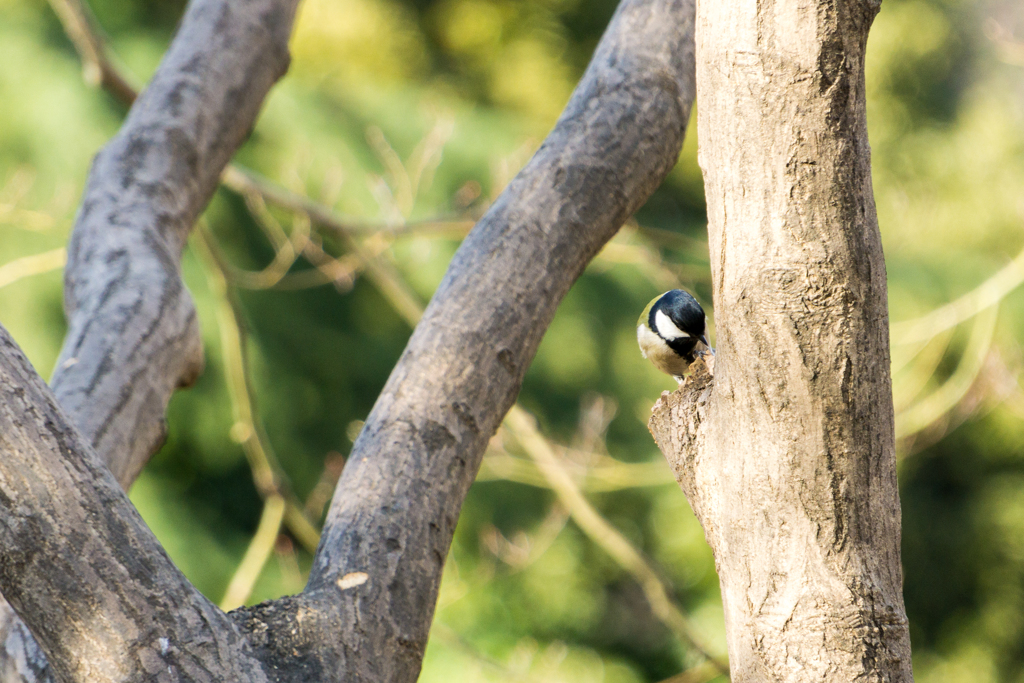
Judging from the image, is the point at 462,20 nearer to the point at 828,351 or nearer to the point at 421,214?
the point at 421,214

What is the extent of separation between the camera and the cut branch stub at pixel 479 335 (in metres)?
0.65

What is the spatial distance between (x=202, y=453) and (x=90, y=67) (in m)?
0.95

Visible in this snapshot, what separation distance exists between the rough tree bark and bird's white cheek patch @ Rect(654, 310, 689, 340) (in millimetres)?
101

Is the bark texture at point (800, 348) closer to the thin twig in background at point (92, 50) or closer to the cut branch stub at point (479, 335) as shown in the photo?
the cut branch stub at point (479, 335)

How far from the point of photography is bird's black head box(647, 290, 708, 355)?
86 cm

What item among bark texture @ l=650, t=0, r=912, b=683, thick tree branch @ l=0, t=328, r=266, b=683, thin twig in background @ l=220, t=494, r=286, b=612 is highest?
thin twig in background @ l=220, t=494, r=286, b=612

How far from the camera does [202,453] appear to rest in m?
2.04

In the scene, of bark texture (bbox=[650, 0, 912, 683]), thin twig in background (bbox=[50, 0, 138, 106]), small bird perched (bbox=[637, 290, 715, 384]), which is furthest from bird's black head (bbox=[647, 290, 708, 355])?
thin twig in background (bbox=[50, 0, 138, 106])

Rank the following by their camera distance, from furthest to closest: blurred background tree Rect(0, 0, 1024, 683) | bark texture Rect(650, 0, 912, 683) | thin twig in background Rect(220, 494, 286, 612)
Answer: blurred background tree Rect(0, 0, 1024, 683) → thin twig in background Rect(220, 494, 286, 612) → bark texture Rect(650, 0, 912, 683)

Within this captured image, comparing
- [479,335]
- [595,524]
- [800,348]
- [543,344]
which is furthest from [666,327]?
[543,344]

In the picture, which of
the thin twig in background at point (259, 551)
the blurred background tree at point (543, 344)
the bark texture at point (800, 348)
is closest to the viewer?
the bark texture at point (800, 348)

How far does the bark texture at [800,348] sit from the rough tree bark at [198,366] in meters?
0.26

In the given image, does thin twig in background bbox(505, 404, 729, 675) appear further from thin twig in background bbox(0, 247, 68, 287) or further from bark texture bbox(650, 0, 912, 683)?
bark texture bbox(650, 0, 912, 683)

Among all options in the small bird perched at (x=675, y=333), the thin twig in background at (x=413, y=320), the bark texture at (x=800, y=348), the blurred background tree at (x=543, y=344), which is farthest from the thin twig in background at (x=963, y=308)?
the bark texture at (x=800, y=348)
